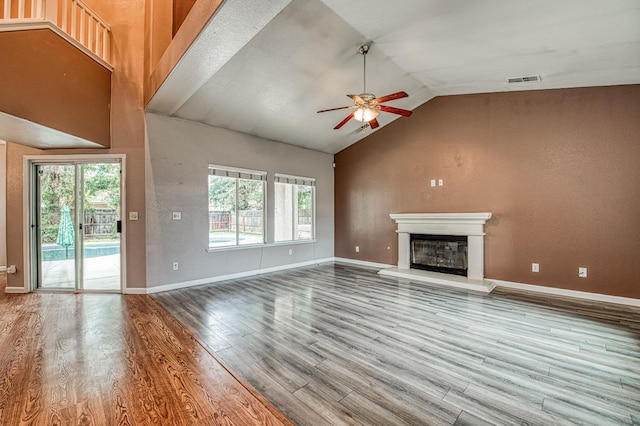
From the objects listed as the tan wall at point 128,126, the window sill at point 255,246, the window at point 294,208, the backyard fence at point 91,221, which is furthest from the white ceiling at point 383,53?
the window sill at point 255,246

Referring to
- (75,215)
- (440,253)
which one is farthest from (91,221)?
(440,253)

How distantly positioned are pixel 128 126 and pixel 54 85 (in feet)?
3.45

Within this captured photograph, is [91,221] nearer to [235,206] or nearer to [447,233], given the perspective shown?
[235,206]

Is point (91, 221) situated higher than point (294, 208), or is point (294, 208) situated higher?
point (294, 208)

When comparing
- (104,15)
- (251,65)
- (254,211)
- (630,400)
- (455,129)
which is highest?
(104,15)

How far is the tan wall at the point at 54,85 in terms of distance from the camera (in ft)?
10.5

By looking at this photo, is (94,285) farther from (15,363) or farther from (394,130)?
(394,130)

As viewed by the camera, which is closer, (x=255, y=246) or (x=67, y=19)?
(x=67, y=19)

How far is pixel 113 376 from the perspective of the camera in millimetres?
2340

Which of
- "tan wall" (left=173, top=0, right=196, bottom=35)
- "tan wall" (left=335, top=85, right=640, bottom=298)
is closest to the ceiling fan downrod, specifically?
"tan wall" (left=335, top=85, right=640, bottom=298)

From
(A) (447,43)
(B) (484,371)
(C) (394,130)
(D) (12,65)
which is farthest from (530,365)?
(D) (12,65)

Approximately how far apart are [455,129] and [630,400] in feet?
15.3

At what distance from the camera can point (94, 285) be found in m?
4.80

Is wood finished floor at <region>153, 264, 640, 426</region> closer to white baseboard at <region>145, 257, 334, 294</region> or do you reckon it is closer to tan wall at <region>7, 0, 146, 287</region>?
white baseboard at <region>145, 257, 334, 294</region>
